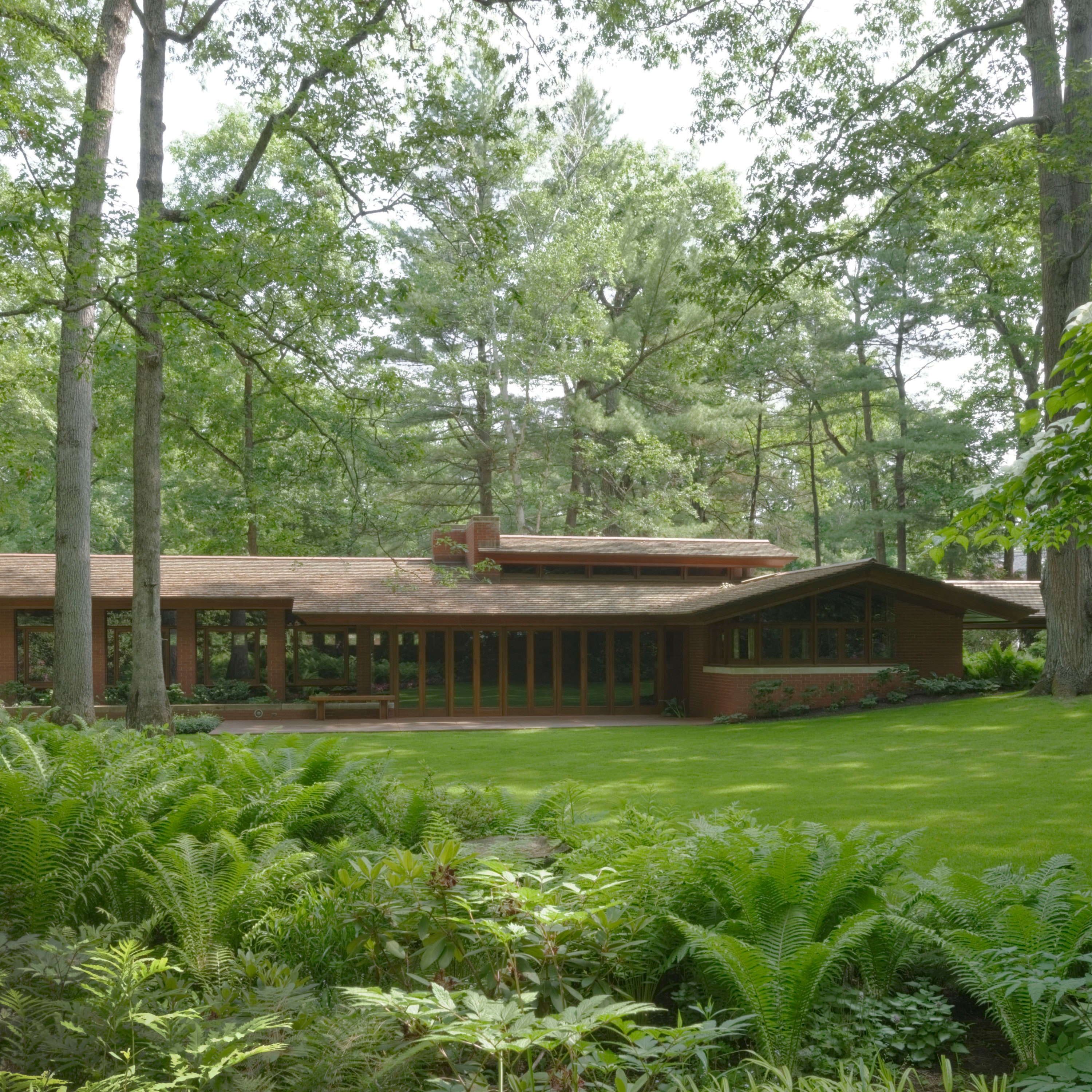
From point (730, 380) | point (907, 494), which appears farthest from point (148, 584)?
point (907, 494)

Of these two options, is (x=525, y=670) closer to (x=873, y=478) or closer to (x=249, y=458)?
(x=249, y=458)

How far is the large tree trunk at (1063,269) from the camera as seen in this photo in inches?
720

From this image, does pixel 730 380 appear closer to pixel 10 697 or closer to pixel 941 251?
pixel 941 251

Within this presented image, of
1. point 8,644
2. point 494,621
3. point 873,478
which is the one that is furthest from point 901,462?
point 8,644

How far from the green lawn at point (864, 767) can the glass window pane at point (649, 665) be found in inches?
177

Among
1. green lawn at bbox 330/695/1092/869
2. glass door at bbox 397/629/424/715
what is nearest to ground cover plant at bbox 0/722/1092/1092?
green lawn at bbox 330/695/1092/869

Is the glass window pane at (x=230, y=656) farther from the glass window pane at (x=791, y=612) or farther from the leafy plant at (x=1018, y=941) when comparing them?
the leafy plant at (x=1018, y=941)

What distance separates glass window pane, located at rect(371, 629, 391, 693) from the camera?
25.6 m

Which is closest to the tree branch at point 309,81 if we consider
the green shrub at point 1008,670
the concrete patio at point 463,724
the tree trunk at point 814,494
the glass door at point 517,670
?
the concrete patio at point 463,724

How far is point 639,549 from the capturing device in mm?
28453

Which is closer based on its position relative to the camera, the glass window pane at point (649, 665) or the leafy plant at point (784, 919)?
the leafy plant at point (784, 919)

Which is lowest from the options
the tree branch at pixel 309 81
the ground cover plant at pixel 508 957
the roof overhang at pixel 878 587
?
the ground cover plant at pixel 508 957

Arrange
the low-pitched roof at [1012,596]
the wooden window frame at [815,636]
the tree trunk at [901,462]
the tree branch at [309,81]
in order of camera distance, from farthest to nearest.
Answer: the tree trunk at [901,462] → the low-pitched roof at [1012,596] → the wooden window frame at [815,636] → the tree branch at [309,81]

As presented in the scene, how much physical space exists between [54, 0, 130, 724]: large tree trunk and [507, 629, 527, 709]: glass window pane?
1279cm
